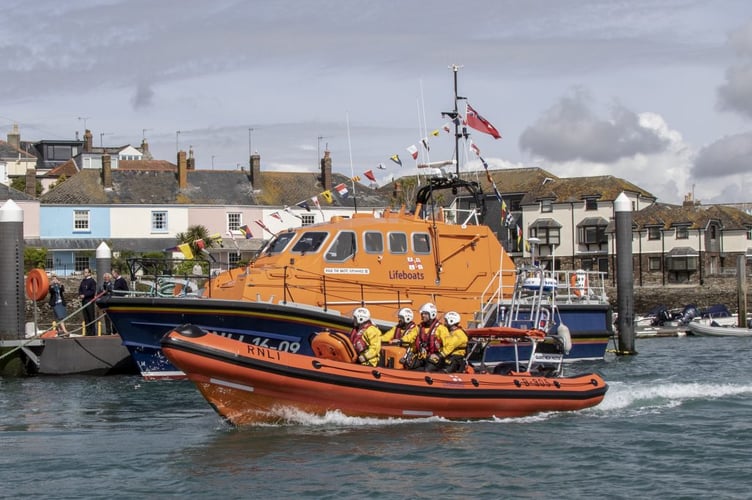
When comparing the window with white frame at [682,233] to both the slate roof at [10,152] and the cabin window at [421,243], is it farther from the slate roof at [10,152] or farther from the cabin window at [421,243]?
the slate roof at [10,152]

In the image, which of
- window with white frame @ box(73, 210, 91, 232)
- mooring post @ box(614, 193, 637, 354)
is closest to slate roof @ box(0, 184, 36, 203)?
window with white frame @ box(73, 210, 91, 232)

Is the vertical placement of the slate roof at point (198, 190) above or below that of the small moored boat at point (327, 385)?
above

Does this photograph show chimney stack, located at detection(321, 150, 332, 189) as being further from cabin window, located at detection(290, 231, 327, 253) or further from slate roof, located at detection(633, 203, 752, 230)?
cabin window, located at detection(290, 231, 327, 253)

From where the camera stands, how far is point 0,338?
19406 mm

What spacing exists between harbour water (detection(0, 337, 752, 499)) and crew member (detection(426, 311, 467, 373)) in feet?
2.42

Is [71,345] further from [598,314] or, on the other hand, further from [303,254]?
[598,314]

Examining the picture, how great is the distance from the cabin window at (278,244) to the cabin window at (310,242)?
10.4 inches

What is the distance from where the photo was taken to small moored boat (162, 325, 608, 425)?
12359 millimetres

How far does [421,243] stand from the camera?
18.0 m

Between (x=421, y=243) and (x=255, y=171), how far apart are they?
113 ft

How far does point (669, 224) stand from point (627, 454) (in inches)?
1772

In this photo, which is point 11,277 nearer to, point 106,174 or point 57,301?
point 57,301

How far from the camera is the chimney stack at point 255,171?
51.6m

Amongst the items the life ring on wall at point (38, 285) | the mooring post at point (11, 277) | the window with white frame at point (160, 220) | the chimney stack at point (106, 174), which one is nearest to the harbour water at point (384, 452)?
the mooring post at point (11, 277)
